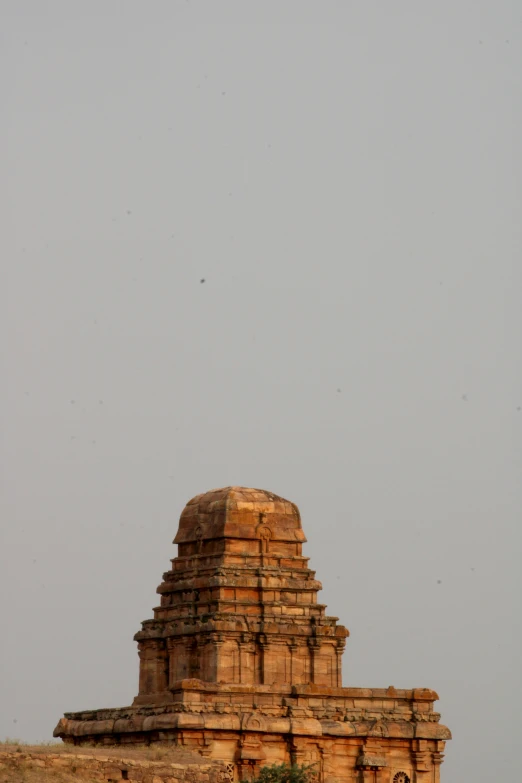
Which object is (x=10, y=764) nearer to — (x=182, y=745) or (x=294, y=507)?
(x=182, y=745)

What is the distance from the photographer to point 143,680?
89.9m

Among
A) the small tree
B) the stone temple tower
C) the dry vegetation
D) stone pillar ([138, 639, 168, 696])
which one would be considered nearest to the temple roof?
the stone temple tower

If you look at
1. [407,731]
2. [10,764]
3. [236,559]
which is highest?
[236,559]

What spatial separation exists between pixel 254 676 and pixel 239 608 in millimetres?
2648

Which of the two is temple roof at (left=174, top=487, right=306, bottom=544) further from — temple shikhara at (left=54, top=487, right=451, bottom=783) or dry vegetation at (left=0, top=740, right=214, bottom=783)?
dry vegetation at (left=0, top=740, right=214, bottom=783)

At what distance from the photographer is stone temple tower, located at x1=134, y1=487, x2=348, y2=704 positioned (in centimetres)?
8700

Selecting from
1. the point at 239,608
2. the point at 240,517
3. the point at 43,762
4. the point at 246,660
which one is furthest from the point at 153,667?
the point at 43,762

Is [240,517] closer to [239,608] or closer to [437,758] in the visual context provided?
[239,608]

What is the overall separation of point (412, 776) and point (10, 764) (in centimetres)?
2640

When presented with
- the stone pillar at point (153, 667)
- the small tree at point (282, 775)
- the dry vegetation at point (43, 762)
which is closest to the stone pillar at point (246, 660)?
the stone pillar at point (153, 667)

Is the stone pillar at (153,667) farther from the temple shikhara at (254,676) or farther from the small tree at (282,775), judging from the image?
the small tree at (282,775)

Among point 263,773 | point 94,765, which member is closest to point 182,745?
point 263,773

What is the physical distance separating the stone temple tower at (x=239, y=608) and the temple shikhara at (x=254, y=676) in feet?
0.13

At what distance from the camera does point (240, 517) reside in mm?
89438
